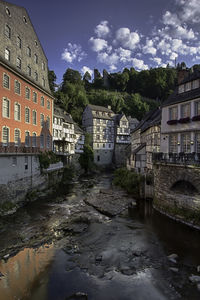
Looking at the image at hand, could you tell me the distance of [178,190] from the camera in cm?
1605

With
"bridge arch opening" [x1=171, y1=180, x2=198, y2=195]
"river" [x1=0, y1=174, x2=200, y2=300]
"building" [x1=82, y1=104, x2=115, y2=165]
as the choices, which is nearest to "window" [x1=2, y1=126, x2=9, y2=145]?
"river" [x1=0, y1=174, x2=200, y2=300]

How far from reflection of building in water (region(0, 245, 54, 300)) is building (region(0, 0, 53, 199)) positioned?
8383 millimetres

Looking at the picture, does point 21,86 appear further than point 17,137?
Yes

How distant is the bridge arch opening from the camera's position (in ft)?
48.8

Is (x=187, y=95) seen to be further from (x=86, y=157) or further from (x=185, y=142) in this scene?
(x=86, y=157)

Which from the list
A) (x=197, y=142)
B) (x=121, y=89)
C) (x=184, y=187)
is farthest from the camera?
(x=121, y=89)

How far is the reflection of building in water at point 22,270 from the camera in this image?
8.16 m

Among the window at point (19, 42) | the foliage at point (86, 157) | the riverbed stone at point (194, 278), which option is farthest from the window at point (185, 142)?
the foliage at point (86, 157)

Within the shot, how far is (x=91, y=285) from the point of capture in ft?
27.9

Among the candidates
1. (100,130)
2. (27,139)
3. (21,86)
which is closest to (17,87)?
(21,86)

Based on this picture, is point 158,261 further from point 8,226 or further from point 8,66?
point 8,66

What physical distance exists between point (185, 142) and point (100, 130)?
130ft

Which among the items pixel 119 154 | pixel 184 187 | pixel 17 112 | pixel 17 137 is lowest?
pixel 184 187

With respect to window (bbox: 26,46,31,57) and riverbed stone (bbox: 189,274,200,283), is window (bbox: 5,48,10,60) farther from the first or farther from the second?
riverbed stone (bbox: 189,274,200,283)
